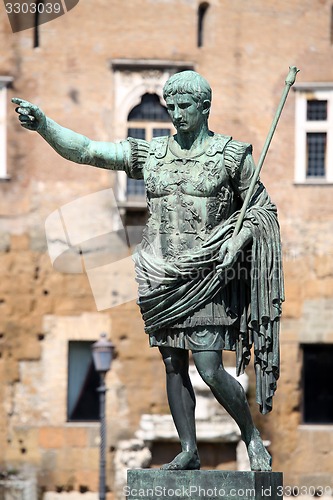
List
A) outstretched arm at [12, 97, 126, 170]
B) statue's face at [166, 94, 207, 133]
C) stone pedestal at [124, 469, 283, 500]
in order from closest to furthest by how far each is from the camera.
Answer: stone pedestal at [124, 469, 283, 500] < statue's face at [166, 94, 207, 133] < outstretched arm at [12, 97, 126, 170]

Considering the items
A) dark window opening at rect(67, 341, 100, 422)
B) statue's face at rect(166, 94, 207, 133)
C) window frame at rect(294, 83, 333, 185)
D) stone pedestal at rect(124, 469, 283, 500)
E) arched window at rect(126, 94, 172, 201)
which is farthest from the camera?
dark window opening at rect(67, 341, 100, 422)

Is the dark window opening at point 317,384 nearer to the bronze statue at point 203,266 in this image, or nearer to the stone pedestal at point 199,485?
the bronze statue at point 203,266

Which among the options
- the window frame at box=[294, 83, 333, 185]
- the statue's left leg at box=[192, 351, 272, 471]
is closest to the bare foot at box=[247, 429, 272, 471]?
the statue's left leg at box=[192, 351, 272, 471]

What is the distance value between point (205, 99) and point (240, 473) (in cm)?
206

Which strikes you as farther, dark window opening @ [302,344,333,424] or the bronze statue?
dark window opening @ [302,344,333,424]

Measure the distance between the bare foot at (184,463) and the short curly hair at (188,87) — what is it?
193cm

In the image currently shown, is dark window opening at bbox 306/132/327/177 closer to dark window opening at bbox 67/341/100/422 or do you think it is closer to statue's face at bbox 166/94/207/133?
dark window opening at bbox 67/341/100/422

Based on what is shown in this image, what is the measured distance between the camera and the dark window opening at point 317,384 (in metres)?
30.5

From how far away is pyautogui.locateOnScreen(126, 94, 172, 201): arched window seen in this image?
29766 mm

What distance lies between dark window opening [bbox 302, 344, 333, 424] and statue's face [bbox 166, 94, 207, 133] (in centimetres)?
1968

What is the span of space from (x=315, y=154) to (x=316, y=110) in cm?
69

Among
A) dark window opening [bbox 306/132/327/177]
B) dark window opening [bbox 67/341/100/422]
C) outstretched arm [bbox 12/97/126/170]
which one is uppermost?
dark window opening [bbox 306/132/327/177]

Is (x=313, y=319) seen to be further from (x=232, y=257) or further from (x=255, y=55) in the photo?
(x=232, y=257)

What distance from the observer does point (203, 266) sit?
427 inches
